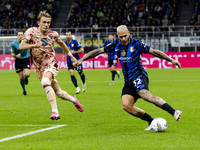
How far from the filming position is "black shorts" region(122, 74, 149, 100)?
856cm

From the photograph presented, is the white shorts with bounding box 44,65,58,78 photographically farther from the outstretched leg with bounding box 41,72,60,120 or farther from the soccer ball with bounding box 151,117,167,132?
the soccer ball with bounding box 151,117,167,132

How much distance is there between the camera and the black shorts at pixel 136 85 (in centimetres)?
856

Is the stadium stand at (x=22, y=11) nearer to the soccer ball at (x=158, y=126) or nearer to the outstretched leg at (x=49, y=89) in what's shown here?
the outstretched leg at (x=49, y=89)

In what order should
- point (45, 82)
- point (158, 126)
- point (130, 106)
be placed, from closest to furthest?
point (158, 126), point (130, 106), point (45, 82)

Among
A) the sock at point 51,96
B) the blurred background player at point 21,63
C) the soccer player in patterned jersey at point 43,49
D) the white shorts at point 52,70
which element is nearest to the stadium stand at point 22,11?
the blurred background player at point 21,63

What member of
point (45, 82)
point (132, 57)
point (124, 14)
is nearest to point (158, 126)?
point (132, 57)

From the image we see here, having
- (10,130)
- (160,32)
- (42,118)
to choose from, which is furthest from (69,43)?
(160,32)

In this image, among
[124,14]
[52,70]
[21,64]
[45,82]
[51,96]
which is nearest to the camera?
[51,96]

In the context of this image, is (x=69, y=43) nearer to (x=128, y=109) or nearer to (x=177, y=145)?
(x=128, y=109)

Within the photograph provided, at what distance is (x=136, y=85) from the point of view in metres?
8.59

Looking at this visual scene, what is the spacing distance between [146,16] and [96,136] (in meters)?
34.2

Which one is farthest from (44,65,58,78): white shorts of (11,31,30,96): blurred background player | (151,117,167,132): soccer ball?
(11,31,30,96): blurred background player

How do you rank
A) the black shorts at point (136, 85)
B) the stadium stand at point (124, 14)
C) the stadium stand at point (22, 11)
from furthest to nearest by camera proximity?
the stadium stand at point (22, 11) < the stadium stand at point (124, 14) < the black shorts at point (136, 85)

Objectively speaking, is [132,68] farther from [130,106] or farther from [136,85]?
[130,106]
